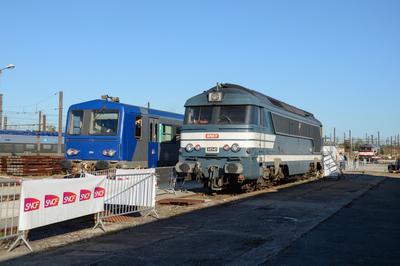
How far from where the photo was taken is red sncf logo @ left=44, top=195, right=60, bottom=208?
8.64m

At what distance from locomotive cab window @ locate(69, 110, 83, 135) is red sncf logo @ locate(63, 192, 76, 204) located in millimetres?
10214

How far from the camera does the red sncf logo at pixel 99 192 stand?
10249mm

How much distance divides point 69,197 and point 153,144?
11.6 metres

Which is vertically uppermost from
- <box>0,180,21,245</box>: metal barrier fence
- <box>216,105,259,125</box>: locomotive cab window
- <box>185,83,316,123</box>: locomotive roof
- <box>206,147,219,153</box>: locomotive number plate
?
<box>185,83,316,123</box>: locomotive roof

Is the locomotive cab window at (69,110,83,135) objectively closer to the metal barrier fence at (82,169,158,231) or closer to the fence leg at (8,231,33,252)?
the metal barrier fence at (82,169,158,231)

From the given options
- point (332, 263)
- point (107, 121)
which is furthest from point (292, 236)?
point (107, 121)

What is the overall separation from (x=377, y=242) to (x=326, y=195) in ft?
32.0

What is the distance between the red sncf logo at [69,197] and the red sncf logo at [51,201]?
0.22m

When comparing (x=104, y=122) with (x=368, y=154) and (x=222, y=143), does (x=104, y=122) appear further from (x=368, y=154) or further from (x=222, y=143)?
(x=368, y=154)

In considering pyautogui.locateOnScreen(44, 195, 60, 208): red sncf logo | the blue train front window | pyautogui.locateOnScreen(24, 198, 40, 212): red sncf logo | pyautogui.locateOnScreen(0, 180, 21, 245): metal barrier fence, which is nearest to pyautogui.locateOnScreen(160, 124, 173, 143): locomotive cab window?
the blue train front window

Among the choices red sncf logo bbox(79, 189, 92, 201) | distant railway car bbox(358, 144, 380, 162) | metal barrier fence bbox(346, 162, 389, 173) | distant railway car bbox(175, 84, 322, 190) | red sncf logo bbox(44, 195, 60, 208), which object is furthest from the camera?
distant railway car bbox(358, 144, 380, 162)

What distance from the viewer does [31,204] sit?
827cm

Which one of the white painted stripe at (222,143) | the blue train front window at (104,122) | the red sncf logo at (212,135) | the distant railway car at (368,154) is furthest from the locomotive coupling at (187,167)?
the distant railway car at (368,154)

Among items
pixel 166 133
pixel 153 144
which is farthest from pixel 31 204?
→ pixel 166 133
